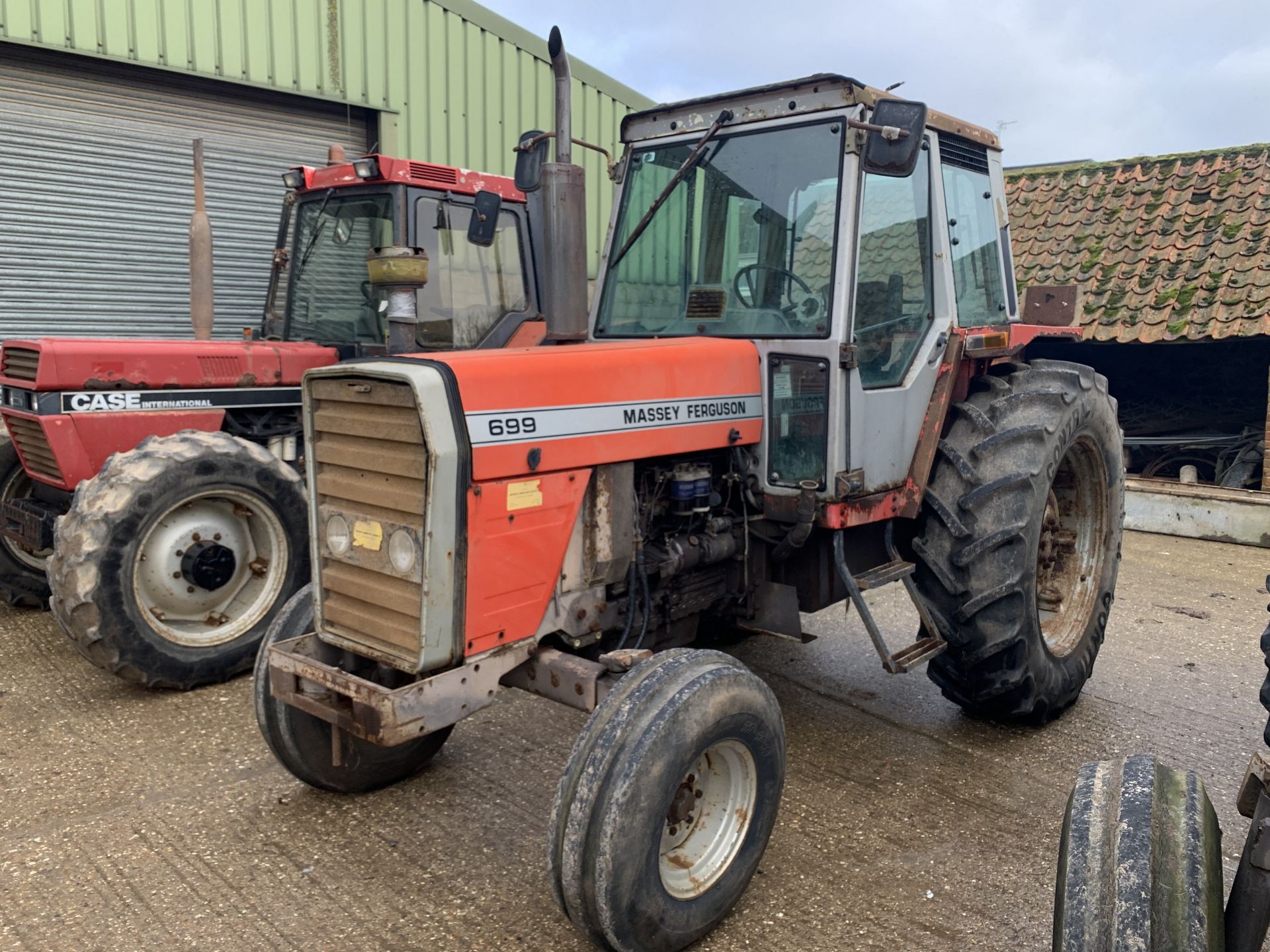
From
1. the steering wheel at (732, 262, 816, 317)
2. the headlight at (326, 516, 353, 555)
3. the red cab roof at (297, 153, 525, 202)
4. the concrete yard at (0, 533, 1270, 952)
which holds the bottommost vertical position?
the concrete yard at (0, 533, 1270, 952)

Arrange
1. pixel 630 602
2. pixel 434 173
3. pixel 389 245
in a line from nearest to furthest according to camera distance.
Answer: pixel 630 602 < pixel 389 245 < pixel 434 173

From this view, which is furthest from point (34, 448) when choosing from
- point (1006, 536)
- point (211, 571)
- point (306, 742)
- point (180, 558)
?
point (1006, 536)

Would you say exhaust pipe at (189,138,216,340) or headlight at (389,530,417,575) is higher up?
exhaust pipe at (189,138,216,340)

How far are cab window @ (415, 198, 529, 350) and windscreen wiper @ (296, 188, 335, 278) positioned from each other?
2.07ft

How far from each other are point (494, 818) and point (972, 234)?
119 inches

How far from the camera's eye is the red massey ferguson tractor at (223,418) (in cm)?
427

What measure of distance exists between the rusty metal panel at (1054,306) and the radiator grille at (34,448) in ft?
15.5

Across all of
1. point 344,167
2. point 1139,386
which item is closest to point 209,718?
point 344,167

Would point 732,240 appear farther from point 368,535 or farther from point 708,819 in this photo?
point 708,819

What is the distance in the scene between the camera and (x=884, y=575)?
12.0 feet

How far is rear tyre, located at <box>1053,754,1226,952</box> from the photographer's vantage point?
5.84ft

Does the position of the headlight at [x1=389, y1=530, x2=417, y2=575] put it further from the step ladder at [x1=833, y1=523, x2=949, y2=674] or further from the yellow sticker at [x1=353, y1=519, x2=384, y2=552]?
the step ladder at [x1=833, y1=523, x2=949, y2=674]

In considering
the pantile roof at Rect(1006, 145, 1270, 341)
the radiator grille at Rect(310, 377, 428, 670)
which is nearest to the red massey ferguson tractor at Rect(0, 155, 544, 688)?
the radiator grille at Rect(310, 377, 428, 670)

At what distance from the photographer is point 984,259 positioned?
4.36 m
